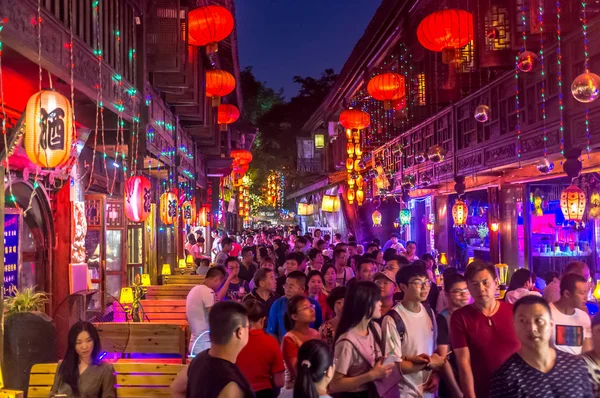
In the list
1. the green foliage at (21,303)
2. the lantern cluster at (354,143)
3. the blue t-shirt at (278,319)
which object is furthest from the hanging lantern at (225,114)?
the blue t-shirt at (278,319)

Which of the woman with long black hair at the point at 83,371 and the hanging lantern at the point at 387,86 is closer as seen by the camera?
the woman with long black hair at the point at 83,371

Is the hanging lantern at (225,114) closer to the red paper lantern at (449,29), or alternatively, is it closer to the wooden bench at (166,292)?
the wooden bench at (166,292)

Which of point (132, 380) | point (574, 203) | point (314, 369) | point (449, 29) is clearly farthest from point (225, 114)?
point (314, 369)

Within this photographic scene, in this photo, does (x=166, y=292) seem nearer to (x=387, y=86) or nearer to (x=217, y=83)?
(x=217, y=83)

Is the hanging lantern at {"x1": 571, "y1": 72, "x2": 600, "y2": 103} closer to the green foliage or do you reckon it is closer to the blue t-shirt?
the blue t-shirt

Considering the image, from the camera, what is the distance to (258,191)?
169ft

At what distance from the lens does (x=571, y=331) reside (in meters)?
4.19

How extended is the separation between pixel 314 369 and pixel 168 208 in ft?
37.8

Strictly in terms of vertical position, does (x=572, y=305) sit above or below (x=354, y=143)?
below

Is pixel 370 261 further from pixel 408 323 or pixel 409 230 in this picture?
pixel 409 230

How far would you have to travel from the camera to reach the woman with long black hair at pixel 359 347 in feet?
14.8

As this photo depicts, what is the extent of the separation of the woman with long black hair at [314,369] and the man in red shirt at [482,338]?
158 centimetres

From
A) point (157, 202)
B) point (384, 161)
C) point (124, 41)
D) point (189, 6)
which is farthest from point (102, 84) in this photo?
point (384, 161)

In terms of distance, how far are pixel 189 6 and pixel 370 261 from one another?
7.75 m
